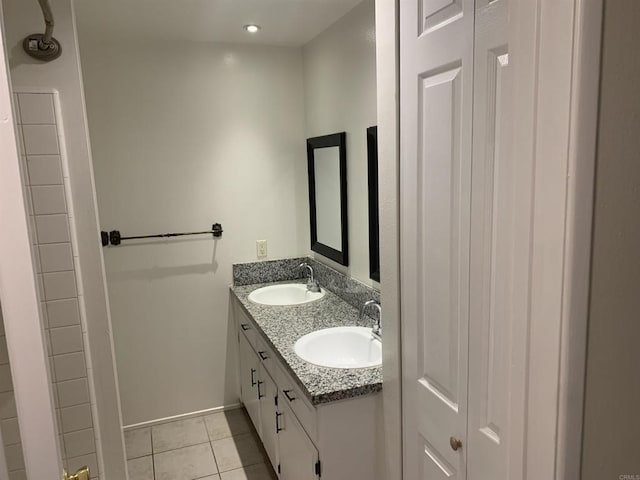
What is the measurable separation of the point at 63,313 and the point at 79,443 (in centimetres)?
53

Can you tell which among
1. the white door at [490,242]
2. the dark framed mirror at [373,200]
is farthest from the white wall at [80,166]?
the white door at [490,242]

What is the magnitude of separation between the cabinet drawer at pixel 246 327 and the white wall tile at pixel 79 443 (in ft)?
2.99

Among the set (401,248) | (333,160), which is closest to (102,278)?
(401,248)

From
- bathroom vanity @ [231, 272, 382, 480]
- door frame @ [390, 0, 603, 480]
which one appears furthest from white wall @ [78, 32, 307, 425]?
door frame @ [390, 0, 603, 480]

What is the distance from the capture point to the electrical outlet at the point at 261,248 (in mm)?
3221

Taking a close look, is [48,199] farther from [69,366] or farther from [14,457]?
[14,457]

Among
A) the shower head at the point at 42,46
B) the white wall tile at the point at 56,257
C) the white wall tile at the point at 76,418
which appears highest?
the shower head at the point at 42,46

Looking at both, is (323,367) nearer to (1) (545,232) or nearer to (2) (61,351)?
(2) (61,351)

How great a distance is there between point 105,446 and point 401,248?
1530 mm

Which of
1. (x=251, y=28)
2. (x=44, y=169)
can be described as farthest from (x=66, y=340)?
(x=251, y=28)

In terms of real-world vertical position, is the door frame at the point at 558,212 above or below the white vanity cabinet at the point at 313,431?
above

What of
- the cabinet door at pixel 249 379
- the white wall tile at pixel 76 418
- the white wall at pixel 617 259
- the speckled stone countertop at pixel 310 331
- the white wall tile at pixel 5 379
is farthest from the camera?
the cabinet door at pixel 249 379

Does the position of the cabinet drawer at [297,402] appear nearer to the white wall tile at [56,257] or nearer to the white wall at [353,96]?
the white wall at [353,96]

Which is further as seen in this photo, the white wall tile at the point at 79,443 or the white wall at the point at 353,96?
→ the white wall at the point at 353,96
